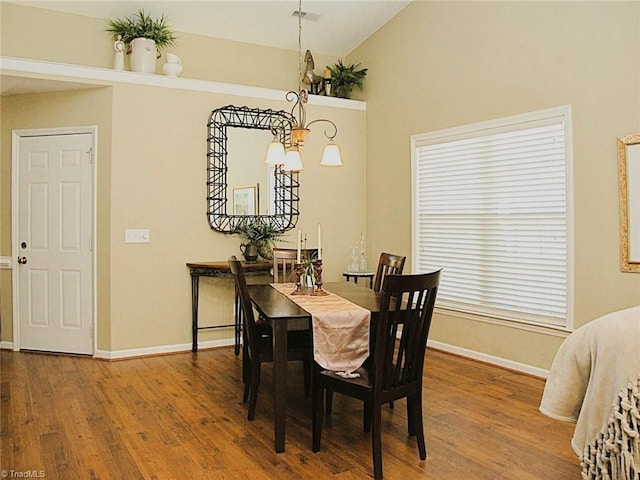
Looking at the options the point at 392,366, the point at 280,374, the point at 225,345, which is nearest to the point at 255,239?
the point at 225,345

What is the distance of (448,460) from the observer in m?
2.66

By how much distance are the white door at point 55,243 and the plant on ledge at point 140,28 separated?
1072 mm

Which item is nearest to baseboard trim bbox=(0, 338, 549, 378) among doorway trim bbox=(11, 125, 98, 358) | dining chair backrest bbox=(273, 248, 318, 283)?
doorway trim bbox=(11, 125, 98, 358)

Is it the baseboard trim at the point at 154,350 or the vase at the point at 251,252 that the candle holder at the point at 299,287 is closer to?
the vase at the point at 251,252

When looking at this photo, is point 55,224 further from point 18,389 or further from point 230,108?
point 230,108

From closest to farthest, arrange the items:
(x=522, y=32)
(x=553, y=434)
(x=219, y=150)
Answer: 1. (x=553, y=434)
2. (x=522, y=32)
3. (x=219, y=150)

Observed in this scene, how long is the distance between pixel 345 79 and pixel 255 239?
7.19 ft

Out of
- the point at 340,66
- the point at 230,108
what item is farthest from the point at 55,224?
the point at 340,66

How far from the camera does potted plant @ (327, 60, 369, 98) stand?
587cm

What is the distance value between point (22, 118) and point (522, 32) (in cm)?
464

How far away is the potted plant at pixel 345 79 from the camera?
19.3 feet

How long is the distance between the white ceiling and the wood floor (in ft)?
11.1

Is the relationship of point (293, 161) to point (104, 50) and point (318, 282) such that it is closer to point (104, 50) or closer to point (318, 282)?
point (318, 282)

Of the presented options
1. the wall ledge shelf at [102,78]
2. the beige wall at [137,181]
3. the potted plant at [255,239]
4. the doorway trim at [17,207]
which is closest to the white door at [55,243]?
the doorway trim at [17,207]
